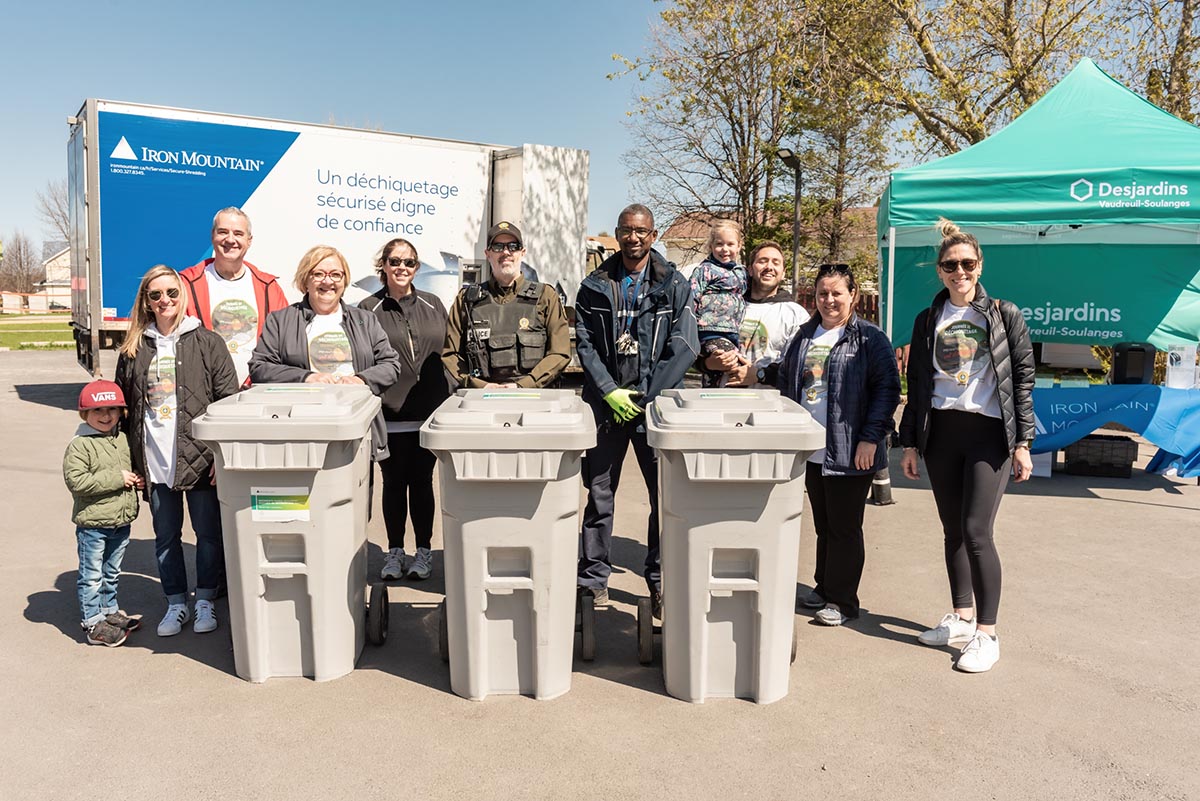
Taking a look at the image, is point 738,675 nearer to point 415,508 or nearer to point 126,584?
point 415,508

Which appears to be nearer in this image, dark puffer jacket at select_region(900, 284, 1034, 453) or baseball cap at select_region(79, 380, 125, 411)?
dark puffer jacket at select_region(900, 284, 1034, 453)

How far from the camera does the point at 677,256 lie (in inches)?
1564

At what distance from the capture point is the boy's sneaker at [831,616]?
3.96 metres

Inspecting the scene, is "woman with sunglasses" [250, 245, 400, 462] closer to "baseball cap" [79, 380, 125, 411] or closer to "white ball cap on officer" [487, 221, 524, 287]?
"baseball cap" [79, 380, 125, 411]

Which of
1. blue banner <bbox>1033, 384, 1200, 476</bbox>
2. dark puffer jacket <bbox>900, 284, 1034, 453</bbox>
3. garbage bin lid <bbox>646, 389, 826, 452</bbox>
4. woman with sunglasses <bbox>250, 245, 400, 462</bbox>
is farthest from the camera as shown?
blue banner <bbox>1033, 384, 1200, 476</bbox>

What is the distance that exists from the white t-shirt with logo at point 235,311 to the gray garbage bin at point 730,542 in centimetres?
229

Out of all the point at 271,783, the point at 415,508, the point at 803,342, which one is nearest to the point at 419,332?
the point at 415,508

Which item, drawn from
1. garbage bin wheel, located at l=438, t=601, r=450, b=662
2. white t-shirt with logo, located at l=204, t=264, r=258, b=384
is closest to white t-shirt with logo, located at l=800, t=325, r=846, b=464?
garbage bin wheel, located at l=438, t=601, r=450, b=662

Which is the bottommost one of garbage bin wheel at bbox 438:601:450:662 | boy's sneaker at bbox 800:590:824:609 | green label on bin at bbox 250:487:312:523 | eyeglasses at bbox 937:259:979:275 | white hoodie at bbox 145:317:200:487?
boy's sneaker at bbox 800:590:824:609

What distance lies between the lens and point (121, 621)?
145 inches

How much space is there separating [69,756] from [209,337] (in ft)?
5.78

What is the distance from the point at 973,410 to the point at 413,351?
8.88 feet

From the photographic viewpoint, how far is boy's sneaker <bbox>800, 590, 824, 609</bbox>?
420 cm

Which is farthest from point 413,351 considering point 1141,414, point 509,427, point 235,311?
point 1141,414
